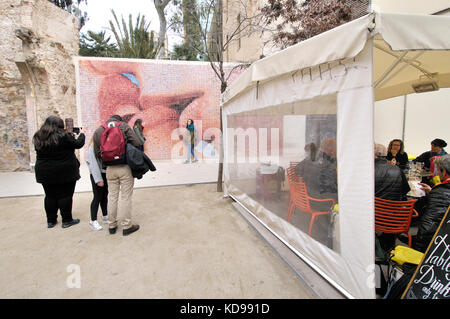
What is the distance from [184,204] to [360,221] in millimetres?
3388

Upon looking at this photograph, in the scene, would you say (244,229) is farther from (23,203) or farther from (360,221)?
(23,203)

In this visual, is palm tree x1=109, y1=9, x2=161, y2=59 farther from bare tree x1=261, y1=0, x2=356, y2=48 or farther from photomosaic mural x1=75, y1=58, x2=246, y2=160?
bare tree x1=261, y1=0, x2=356, y2=48

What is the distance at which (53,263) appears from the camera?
2578 millimetres

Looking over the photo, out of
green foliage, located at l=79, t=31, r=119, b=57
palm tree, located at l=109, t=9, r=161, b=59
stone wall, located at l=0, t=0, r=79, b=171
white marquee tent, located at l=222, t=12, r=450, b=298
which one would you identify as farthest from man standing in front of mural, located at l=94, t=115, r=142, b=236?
green foliage, located at l=79, t=31, r=119, b=57

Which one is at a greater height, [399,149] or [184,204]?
[399,149]

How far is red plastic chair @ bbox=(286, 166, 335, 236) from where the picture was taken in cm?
255

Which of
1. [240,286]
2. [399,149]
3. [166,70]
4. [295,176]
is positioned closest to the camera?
[240,286]

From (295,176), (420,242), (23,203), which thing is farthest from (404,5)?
(23,203)

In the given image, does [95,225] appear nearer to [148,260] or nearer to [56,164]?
[56,164]

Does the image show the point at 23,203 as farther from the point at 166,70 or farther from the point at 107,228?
the point at 166,70

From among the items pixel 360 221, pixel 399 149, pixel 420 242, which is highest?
pixel 399 149

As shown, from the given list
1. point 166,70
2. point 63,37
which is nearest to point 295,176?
point 166,70
